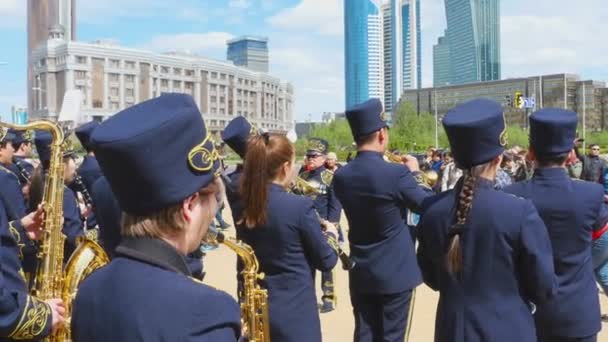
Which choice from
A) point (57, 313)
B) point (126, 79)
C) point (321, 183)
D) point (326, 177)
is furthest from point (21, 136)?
point (126, 79)

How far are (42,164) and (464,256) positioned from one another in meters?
4.05

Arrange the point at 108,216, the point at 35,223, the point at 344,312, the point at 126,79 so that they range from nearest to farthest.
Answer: the point at 108,216 → the point at 35,223 → the point at 344,312 → the point at 126,79

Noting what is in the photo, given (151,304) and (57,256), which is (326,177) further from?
(151,304)

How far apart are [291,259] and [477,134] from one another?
1.54 meters

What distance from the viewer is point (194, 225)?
1.84 metres

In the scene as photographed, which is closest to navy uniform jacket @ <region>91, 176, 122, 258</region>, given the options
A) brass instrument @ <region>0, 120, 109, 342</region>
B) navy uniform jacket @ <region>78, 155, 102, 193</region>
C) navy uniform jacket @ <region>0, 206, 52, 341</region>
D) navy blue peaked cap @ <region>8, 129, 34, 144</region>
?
brass instrument @ <region>0, 120, 109, 342</region>

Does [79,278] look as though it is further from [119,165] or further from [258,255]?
[119,165]

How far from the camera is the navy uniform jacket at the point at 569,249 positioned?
387cm

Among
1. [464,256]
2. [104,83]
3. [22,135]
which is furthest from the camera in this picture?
[104,83]

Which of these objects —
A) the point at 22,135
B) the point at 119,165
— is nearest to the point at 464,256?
the point at 119,165

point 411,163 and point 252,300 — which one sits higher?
point 411,163

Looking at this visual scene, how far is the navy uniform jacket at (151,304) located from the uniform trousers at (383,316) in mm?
3265

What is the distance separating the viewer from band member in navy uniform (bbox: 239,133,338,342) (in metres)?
4.13

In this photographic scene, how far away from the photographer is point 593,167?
1412cm
